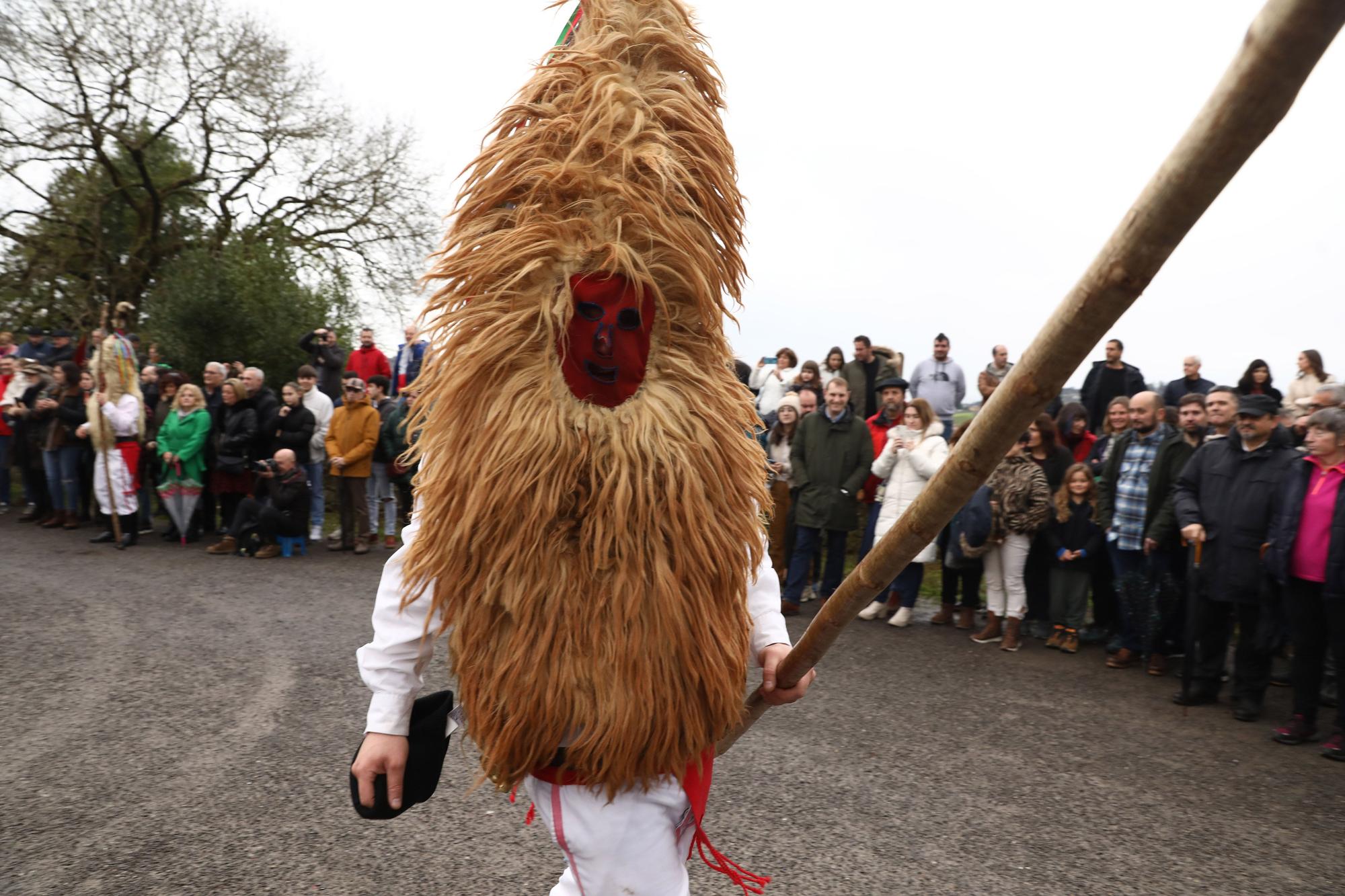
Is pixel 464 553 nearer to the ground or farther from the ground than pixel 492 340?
nearer to the ground

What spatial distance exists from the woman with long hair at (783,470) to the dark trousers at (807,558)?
0.28m

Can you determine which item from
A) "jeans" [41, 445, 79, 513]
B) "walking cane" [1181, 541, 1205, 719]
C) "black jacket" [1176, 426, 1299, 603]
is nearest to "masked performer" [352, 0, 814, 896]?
"black jacket" [1176, 426, 1299, 603]

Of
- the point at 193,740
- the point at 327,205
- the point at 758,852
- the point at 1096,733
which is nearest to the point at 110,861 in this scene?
the point at 193,740

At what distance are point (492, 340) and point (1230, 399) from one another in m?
5.74

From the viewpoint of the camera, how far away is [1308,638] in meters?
5.26

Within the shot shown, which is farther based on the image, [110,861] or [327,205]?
[327,205]

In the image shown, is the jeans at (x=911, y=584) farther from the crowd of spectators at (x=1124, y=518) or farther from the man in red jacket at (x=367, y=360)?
the man in red jacket at (x=367, y=360)

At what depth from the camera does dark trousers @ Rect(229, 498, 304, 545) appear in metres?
9.63

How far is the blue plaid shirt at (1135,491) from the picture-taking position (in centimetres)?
663

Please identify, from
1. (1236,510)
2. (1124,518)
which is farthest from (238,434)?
(1236,510)

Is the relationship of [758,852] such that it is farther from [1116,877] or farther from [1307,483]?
[1307,483]

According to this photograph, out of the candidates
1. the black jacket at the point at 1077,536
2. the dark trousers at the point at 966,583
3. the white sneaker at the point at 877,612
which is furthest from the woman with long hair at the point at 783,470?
the black jacket at the point at 1077,536

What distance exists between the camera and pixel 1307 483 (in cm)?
→ 524

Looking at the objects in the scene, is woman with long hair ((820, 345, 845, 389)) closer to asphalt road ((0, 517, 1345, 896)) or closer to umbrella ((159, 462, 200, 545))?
asphalt road ((0, 517, 1345, 896))
